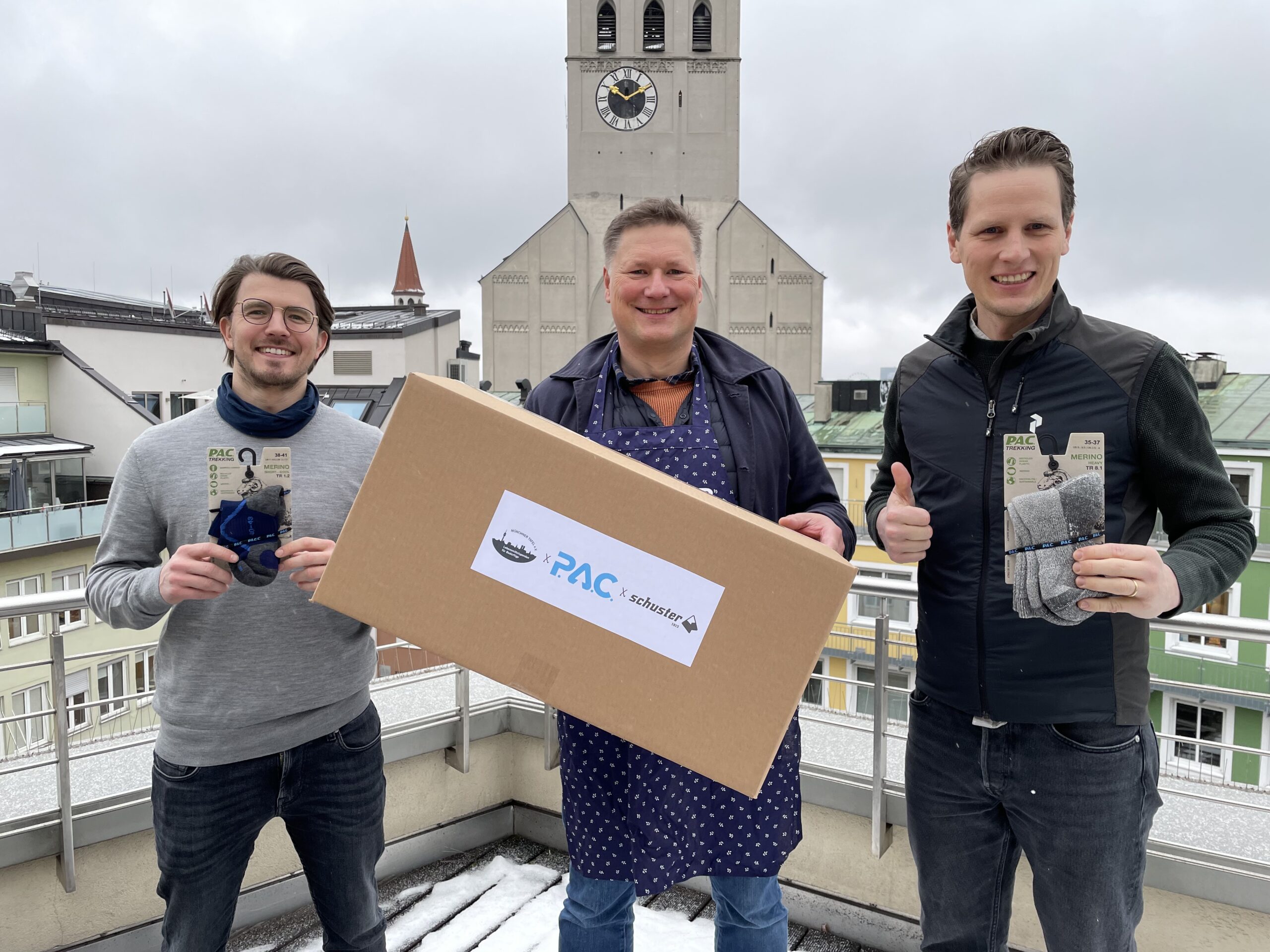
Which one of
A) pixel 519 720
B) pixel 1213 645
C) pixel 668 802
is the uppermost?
pixel 668 802

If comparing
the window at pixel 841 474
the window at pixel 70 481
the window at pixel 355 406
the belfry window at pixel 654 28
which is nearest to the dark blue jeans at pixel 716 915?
the window at pixel 841 474

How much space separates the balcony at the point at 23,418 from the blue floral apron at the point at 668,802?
1690 cm

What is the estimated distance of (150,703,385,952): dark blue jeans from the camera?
59.5 inches

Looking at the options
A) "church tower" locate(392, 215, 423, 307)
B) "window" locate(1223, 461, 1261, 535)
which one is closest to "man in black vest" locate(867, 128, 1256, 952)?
"window" locate(1223, 461, 1261, 535)

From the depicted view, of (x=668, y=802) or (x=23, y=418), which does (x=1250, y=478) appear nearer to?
(x=668, y=802)

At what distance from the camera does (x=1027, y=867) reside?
210cm

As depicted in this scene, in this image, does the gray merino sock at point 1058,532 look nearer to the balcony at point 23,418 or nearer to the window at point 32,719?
the window at point 32,719

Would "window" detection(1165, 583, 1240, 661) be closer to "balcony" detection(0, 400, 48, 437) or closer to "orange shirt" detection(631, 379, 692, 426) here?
"orange shirt" detection(631, 379, 692, 426)

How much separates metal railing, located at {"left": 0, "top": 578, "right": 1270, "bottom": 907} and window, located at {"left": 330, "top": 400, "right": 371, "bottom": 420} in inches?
652

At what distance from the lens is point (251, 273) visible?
63.9 inches

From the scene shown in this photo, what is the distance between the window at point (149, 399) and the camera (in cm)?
1784

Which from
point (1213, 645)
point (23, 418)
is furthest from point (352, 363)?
point (1213, 645)

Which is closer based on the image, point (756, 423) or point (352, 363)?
point (756, 423)

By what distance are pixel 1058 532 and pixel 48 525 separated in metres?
15.1
